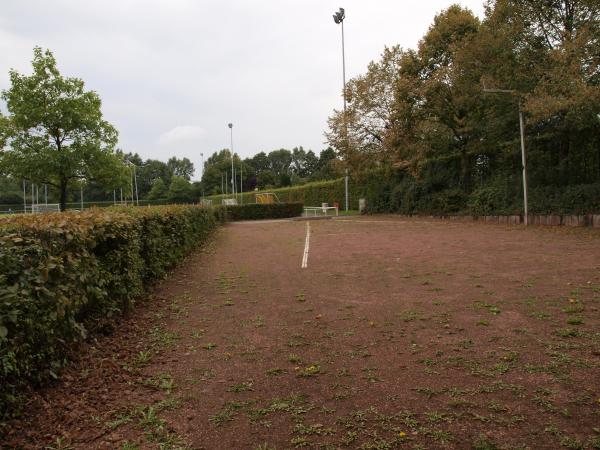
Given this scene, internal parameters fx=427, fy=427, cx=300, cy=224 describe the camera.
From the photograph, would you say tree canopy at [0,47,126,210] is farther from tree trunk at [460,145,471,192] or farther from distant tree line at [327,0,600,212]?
tree trunk at [460,145,471,192]

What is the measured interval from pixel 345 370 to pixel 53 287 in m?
2.26

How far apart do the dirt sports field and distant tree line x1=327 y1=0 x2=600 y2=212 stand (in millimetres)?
8684

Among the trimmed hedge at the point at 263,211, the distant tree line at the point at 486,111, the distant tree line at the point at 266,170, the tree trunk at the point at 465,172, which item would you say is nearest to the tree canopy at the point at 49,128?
the trimmed hedge at the point at 263,211

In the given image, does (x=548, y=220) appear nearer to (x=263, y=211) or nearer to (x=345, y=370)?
(x=345, y=370)

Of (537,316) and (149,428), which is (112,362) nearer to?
(149,428)

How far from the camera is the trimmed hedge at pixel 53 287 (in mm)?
2504

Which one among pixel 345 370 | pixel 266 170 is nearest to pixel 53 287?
pixel 345 370

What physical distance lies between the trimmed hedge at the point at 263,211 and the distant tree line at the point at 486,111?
18.7 feet

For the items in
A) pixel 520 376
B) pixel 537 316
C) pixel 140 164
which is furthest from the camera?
pixel 140 164

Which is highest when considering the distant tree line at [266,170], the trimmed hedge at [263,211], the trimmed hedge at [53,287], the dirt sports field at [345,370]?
the distant tree line at [266,170]

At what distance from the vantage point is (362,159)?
28188mm

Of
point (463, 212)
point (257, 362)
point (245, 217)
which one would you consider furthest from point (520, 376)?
point (245, 217)

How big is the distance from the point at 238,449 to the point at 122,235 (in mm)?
2969

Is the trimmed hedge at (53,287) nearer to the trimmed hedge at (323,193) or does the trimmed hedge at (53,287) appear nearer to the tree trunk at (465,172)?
the tree trunk at (465,172)
